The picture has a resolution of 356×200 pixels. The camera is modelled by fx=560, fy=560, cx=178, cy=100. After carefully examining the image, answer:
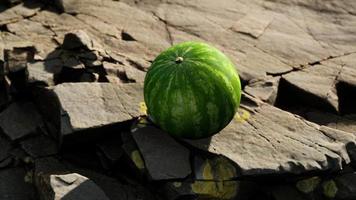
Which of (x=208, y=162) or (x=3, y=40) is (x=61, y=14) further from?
(x=208, y=162)

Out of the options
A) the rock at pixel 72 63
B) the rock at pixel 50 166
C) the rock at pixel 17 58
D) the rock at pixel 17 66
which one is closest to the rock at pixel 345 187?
the rock at pixel 50 166

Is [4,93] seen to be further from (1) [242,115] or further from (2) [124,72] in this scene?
(1) [242,115]

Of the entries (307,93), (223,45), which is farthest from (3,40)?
(307,93)

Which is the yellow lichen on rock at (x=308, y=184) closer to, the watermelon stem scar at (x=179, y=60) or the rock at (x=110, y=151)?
the watermelon stem scar at (x=179, y=60)

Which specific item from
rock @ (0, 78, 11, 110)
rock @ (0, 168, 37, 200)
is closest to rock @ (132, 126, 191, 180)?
rock @ (0, 168, 37, 200)

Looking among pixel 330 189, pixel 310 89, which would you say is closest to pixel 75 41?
pixel 310 89

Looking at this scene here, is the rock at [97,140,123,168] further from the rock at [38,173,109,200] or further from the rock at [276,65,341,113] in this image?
the rock at [276,65,341,113]
